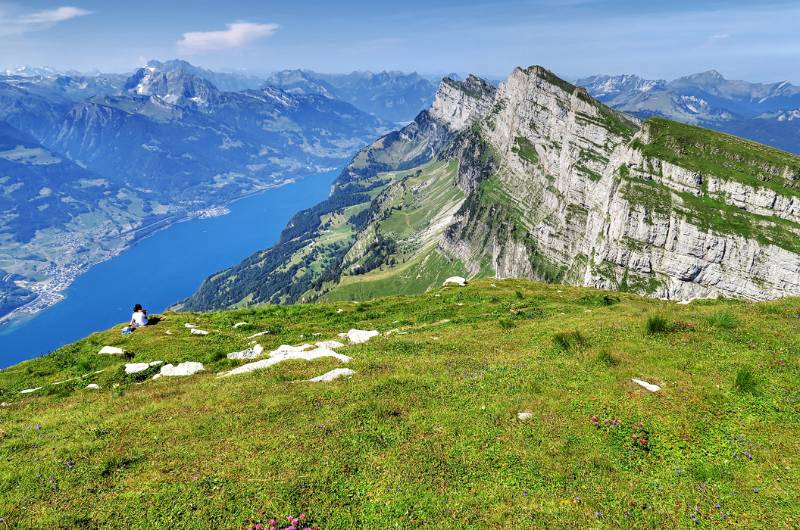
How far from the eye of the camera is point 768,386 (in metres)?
21.8

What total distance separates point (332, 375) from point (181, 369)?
12814mm

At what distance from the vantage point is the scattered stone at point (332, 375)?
26.3 m

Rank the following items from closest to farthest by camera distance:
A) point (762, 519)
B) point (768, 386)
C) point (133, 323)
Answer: point (762, 519), point (768, 386), point (133, 323)

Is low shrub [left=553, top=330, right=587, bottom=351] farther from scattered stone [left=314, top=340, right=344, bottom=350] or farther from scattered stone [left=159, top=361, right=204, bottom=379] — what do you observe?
scattered stone [left=159, top=361, right=204, bottom=379]

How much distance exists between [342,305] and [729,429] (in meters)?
42.4

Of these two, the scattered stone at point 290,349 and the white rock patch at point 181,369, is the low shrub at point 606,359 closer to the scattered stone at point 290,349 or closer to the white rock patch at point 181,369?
the scattered stone at point 290,349

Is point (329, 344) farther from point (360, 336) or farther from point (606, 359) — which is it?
point (606, 359)

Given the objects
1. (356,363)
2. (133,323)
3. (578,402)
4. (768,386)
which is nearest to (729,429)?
(768,386)

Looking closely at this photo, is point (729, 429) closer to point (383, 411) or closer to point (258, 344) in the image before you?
point (383, 411)

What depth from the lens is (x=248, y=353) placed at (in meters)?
34.6

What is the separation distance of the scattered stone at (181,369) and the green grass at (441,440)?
0.84 m

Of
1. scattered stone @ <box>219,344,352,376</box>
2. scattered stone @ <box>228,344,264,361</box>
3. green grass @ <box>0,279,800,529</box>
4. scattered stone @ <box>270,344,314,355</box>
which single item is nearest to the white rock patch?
green grass @ <box>0,279,800,529</box>

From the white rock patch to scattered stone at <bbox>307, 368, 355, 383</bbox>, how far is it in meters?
10.6

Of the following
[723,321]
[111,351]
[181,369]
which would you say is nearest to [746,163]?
[723,321]
